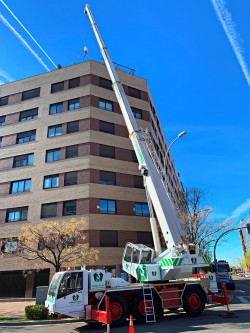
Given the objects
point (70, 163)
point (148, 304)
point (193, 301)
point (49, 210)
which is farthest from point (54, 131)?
point (193, 301)

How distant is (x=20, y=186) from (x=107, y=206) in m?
9.27

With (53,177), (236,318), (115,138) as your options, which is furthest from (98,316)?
(115,138)

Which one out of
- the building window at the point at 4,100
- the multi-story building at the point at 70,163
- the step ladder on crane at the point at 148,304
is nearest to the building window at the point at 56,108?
the multi-story building at the point at 70,163

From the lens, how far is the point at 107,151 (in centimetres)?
2838

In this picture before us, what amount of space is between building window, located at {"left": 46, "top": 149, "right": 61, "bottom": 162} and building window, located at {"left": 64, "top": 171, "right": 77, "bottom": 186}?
2222 millimetres

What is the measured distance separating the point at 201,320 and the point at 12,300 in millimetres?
18459

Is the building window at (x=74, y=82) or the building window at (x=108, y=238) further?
the building window at (x=74, y=82)

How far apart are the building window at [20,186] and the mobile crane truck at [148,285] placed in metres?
18.3

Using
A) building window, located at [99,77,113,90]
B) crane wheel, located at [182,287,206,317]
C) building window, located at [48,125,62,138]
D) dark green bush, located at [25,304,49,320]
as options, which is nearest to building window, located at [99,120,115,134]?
building window, located at [48,125,62,138]

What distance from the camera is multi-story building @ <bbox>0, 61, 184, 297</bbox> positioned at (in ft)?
82.7

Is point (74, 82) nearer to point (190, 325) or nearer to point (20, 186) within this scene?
point (20, 186)

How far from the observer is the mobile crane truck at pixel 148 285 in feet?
33.6

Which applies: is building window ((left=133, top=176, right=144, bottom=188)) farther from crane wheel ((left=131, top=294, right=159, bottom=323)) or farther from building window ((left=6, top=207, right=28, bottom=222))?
crane wheel ((left=131, top=294, right=159, bottom=323))

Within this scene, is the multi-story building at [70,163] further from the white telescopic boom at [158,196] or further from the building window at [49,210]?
the white telescopic boom at [158,196]
